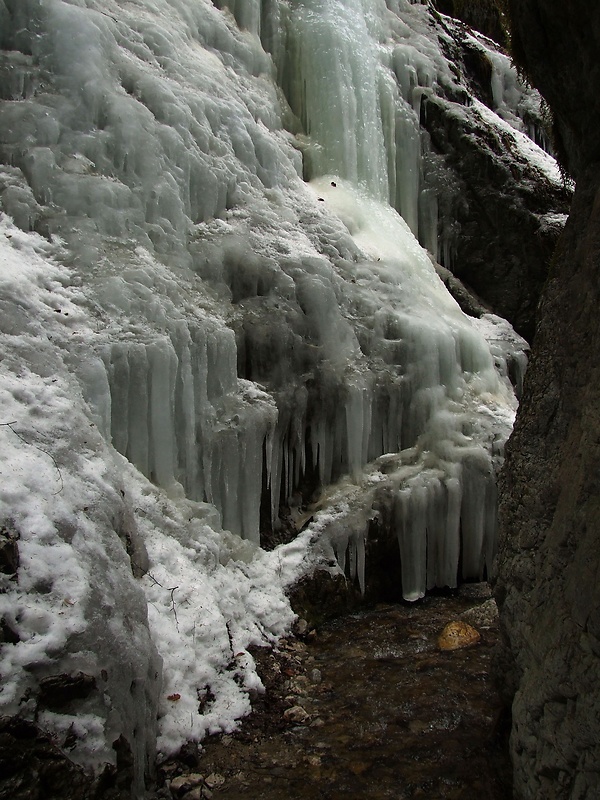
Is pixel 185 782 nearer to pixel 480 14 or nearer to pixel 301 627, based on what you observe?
pixel 301 627

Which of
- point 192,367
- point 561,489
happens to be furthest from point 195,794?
point 192,367

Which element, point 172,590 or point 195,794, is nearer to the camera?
point 195,794

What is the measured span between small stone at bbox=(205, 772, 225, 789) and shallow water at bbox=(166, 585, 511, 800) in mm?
19

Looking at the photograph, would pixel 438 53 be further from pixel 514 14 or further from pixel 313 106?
pixel 514 14

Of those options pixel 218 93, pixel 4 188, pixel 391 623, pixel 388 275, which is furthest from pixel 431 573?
pixel 218 93

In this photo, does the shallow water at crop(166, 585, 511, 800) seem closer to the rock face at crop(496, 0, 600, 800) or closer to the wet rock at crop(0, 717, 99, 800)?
the rock face at crop(496, 0, 600, 800)

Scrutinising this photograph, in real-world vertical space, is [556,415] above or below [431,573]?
above

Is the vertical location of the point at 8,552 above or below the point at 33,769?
above

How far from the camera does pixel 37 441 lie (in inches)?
138

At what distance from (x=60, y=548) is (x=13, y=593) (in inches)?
13.1

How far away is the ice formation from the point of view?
3357mm

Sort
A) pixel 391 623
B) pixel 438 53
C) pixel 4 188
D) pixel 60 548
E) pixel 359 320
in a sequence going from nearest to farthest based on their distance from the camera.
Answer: pixel 60 548, pixel 4 188, pixel 391 623, pixel 359 320, pixel 438 53

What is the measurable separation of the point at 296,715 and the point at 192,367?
2.78 m

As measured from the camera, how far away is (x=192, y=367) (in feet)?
17.5
